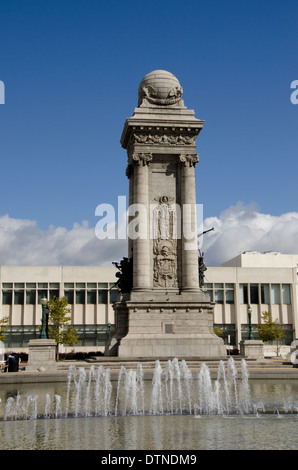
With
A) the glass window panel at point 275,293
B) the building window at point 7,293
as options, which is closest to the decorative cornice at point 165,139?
the building window at point 7,293

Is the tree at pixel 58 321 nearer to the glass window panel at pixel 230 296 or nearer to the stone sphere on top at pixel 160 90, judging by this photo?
the glass window panel at pixel 230 296

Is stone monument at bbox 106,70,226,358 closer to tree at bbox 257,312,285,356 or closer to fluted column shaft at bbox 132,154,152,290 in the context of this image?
fluted column shaft at bbox 132,154,152,290

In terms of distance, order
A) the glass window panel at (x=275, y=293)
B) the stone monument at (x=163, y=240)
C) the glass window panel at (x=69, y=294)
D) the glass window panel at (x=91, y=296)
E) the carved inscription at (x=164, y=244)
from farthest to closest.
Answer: the glass window panel at (x=275, y=293)
the glass window panel at (x=91, y=296)
the glass window panel at (x=69, y=294)
the carved inscription at (x=164, y=244)
the stone monument at (x=163, y=240)

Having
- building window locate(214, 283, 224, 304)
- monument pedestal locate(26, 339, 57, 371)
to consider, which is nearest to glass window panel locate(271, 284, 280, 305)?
building window locate(214, 283, 224, 304)

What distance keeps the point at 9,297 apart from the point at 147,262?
40008 mm

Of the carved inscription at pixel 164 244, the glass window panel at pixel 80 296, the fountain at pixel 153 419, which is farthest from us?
the glass window panel at pixel 80 296

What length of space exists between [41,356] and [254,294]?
152 ft

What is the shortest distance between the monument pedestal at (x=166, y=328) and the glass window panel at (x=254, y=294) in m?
40.6

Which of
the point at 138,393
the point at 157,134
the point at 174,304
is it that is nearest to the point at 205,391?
the point at 138,393

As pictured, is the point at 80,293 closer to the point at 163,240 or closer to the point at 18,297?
the point at 18,297

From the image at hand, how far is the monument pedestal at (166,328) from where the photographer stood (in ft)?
110

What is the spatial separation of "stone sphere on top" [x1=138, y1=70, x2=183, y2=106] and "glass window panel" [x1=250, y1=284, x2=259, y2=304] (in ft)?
137

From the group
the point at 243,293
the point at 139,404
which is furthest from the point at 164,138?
the point at 243,293

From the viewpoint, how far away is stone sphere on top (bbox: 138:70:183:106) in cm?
3872
